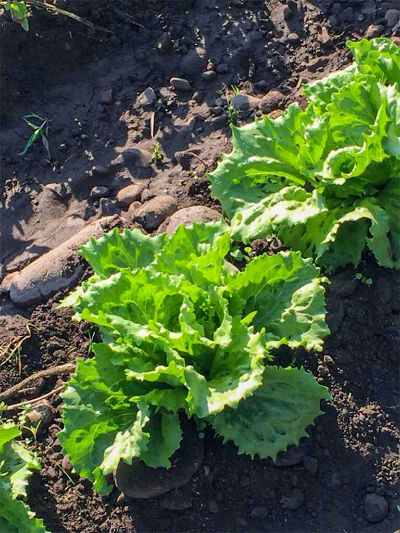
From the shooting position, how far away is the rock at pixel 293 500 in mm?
3438

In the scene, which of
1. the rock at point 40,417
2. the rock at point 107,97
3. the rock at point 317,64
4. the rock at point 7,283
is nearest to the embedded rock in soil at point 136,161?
the rock at point 107,97

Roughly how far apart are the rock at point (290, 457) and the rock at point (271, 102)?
235 cm

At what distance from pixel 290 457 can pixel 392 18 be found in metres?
3.12

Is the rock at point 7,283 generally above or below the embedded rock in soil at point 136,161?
below

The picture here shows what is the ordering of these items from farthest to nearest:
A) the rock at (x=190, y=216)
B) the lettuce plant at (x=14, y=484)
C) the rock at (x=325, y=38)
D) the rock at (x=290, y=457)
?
1. the rock at (x=325, y=38)
2. the rock at (x=190, y=216)
3. the rock at (x=290, y=457)
4. the lettuce plant at (x=14, y=484)

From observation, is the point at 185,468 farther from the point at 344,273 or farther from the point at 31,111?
the point at 31,111

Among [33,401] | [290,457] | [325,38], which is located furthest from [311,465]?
[325,38]

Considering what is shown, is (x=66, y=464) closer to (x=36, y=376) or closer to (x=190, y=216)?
(x=36, y=376)

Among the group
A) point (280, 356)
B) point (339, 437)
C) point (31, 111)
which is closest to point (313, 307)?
point (280, 356)

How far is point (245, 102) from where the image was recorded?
498 cm

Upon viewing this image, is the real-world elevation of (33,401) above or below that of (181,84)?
below

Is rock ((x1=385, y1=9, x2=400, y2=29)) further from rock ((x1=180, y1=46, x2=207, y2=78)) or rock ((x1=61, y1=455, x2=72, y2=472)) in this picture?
rock ((x1=61, y1=455, x2=72, y2=472))

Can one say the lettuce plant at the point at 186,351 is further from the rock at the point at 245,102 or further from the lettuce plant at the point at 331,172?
the rock at the point at 245,102

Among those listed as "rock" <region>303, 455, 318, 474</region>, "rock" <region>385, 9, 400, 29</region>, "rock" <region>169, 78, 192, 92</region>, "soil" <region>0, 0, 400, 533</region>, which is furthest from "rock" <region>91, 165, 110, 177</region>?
"rock" <region>303, 455, 318, 474</region>
